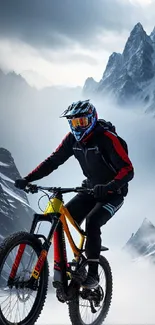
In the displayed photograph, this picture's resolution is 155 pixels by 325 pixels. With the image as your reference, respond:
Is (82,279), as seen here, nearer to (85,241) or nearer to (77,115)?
(85,241)

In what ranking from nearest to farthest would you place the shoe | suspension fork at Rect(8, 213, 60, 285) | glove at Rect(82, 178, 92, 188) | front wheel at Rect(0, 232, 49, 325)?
front wheel at Rect(0, 232, 49, 325) → suspension fork at Rect(8, 213, 60, 285) → the shoe → glove at Rect(82, 178, 92, 188)

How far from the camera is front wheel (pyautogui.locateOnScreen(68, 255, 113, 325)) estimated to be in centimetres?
933

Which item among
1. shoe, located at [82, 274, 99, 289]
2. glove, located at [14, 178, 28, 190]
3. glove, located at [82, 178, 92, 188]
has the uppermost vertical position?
glove, located at [82, 178, 92, 188]

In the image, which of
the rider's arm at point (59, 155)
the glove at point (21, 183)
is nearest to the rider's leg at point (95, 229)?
the rider's arm at point (59, 155)

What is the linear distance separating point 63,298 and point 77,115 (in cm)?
328

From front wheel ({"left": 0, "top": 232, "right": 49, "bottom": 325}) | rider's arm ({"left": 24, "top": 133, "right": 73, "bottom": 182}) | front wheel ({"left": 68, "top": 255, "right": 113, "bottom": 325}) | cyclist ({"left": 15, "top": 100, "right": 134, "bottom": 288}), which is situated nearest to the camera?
front wheel ({"left": 0, "top": 232, "right": 49, "bottom": 325})

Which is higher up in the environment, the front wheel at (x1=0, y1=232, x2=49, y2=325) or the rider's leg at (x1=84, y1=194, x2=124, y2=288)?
the rider's leg at (x1=84, y1=194, x2=124, y2=288)

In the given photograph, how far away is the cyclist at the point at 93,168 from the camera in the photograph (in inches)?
348

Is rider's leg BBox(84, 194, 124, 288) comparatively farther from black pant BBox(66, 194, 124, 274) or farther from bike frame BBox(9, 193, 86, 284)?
bike frame BBox(9, 193, 86, 284)

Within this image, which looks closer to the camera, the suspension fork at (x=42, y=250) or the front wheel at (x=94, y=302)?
the suspension fork at (x=42, y=250)

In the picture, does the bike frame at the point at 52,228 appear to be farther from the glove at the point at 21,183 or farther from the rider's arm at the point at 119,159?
the rider's arm at the point at 119,159

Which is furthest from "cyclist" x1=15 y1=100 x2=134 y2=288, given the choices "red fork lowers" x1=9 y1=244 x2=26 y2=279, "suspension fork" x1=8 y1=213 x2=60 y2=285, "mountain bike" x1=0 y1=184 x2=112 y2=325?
"red fork lowers" x1=9 y1=244 x2=26 y2=279

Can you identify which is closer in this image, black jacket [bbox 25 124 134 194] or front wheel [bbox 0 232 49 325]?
front wheel [bbox 0 232 49 325]

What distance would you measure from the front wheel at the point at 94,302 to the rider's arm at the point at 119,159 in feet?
7.39
